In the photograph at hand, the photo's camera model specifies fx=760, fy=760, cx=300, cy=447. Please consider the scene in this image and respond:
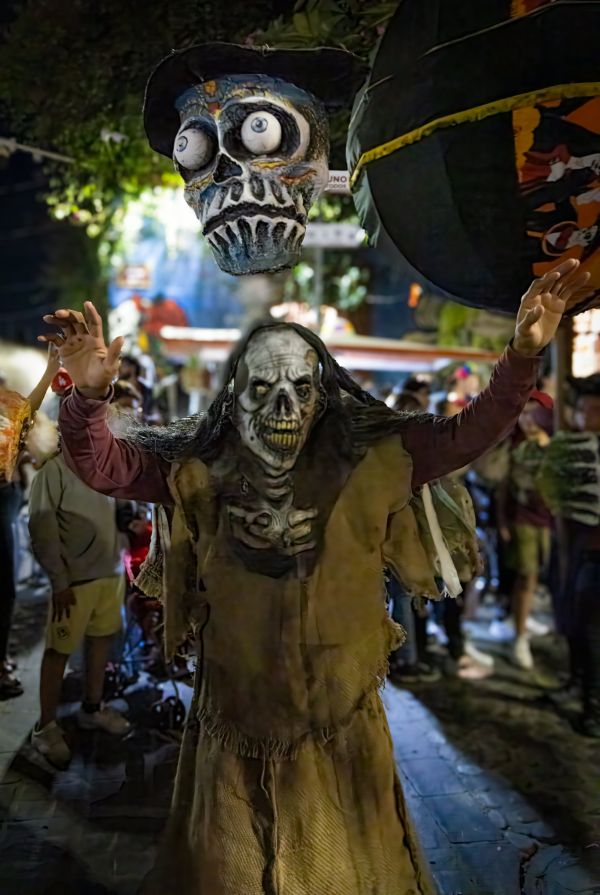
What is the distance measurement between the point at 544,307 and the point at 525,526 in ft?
12.4

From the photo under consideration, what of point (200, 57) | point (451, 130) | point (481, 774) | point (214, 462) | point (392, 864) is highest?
point (200, 57)

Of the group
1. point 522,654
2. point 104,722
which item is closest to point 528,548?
point 522,654

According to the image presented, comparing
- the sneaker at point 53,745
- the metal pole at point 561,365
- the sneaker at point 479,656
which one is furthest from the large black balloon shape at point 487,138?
the sneaker at point 479,656

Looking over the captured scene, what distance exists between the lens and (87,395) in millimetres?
2018

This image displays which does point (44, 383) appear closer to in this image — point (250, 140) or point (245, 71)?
point (250, 140)

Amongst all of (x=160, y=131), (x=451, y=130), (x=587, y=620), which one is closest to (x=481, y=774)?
Result: (x=587, y=620)

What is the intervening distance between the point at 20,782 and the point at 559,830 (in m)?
2.47

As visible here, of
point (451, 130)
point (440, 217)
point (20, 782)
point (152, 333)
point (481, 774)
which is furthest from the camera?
point (152, 333)

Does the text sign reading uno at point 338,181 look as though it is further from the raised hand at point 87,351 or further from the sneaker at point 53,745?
the sneaker at point 53,745

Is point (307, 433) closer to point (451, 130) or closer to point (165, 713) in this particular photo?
point (451, 130)

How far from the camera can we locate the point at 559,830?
3.33 metres

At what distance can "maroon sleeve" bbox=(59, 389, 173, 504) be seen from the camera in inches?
Answer: 80.4

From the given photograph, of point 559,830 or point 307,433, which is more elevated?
point 307,433

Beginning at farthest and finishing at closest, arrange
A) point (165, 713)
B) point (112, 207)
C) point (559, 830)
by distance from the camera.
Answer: point (112, 207) < point (165, 713) < point (559, 830)
